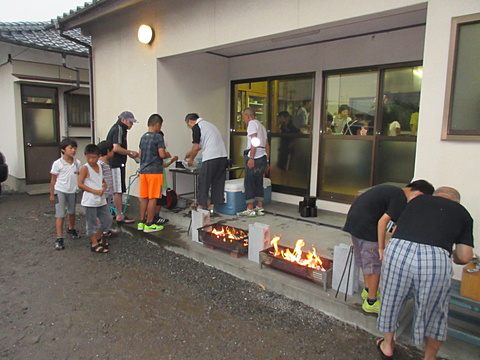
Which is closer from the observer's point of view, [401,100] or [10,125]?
[401,100]

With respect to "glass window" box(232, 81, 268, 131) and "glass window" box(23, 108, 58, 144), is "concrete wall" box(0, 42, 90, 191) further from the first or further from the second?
"glass window" box(232, 81, 268, 131)

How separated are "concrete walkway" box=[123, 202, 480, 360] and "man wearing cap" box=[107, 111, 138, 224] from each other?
1.68 ft

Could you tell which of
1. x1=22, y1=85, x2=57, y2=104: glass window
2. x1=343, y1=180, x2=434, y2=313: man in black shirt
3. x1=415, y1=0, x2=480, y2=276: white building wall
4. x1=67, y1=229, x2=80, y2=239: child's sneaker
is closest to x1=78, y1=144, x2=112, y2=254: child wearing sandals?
x1=67, y1=229, x2=80, y2=239: child's sneaker

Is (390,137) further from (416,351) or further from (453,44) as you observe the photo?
(416,351)

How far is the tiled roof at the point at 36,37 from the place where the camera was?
8.98m

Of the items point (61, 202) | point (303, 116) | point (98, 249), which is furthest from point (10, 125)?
point (303, 116)

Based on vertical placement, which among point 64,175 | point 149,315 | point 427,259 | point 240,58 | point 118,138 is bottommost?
point 149,315

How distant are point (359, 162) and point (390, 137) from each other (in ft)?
2.26

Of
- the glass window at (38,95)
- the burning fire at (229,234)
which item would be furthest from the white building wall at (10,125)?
the burning fire at (229,234)

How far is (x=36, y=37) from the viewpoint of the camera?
952cm

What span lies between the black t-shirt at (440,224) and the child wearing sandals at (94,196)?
428 centimetres

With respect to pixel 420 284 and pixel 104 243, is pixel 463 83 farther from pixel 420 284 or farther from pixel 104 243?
pixel 104 243

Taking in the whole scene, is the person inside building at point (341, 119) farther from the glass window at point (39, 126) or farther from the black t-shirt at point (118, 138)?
the glass window at point (39, 126)

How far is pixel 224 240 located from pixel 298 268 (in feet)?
4.17
